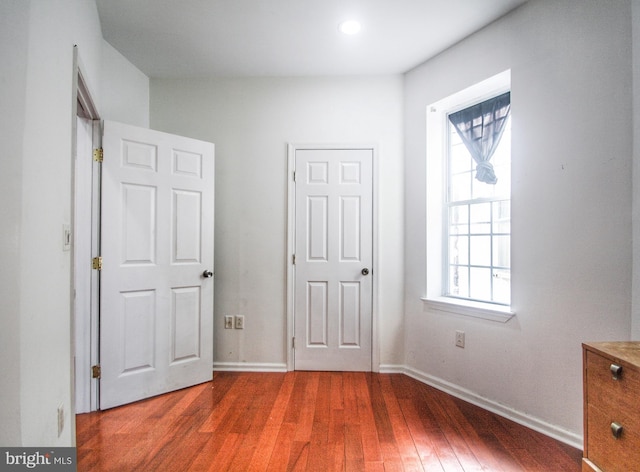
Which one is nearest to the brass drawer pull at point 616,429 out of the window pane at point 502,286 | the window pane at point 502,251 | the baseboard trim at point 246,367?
the window pane at point 502,286

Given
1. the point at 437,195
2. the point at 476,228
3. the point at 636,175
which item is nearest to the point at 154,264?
the point at 437,195

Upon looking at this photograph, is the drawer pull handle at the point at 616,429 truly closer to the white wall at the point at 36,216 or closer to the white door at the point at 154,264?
the white wall at the point at 36,216

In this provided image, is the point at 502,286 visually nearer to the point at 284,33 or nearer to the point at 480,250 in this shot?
the point at 480,250

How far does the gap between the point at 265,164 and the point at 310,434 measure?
83.4 inches

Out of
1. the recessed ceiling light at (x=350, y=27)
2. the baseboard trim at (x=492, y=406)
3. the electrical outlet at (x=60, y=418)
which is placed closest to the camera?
the electrical outlet at (x=60, y=418)

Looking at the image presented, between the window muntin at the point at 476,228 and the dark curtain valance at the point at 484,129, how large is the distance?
46 millimetres

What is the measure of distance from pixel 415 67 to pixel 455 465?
9.24 ft

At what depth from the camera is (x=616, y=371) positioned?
44.4 inches

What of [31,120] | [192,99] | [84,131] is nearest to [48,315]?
[31,120]

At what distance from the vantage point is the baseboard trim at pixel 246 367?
2.80m

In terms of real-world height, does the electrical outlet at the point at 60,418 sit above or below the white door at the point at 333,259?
below

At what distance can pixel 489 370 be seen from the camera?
2.16 metres

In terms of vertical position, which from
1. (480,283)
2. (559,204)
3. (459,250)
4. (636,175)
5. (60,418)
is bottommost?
(60,418)

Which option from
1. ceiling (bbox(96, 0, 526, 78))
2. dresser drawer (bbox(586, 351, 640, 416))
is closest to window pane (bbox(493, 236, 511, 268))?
dresser drawer (bbox(586, 351, 640, 416))
